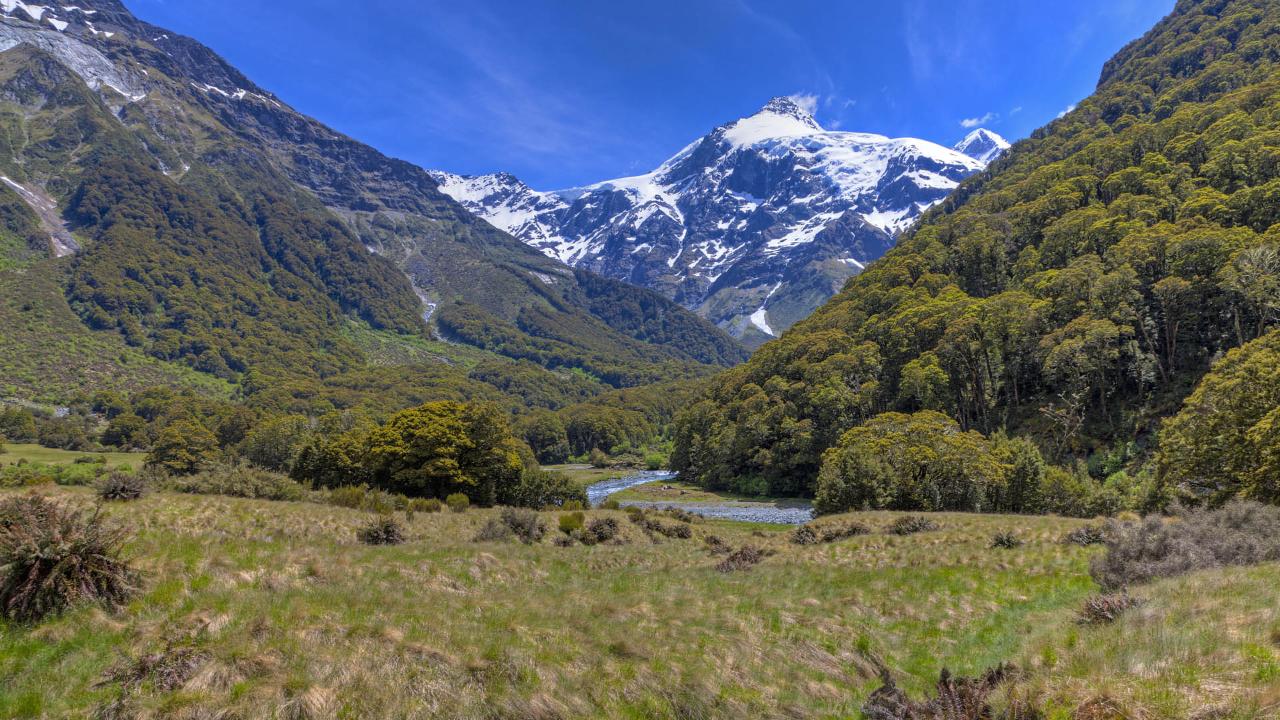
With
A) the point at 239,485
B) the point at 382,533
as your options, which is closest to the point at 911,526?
the point at 382,533

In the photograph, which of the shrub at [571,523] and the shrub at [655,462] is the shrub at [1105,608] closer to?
the shrub at [571,523]

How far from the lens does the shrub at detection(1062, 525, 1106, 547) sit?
24.1 metres

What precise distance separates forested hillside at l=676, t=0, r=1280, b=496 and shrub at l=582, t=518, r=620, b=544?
122 feet

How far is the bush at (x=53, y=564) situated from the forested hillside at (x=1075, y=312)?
49549 mm

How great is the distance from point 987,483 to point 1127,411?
2806 cm

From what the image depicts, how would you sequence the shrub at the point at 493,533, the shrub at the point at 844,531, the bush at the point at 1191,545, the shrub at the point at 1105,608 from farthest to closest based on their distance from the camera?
1. the shrub at the point at 844,531
2. the shrub at the point at 493,533
3. the bush at the point at 1191,545
4. the shrub at the point at 1105,608

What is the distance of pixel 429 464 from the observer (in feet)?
167

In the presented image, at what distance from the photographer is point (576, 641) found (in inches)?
424

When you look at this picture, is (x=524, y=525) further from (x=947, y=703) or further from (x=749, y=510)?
(x=749, y=510)

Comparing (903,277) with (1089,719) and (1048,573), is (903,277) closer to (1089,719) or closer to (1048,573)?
(1048,573)

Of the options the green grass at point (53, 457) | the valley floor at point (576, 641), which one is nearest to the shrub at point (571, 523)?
the valley floor at point (576, 641)

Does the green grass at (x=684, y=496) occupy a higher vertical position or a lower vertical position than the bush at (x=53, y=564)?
lower

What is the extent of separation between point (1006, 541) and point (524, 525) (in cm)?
2310

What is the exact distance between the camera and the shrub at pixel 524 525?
1138 inches
